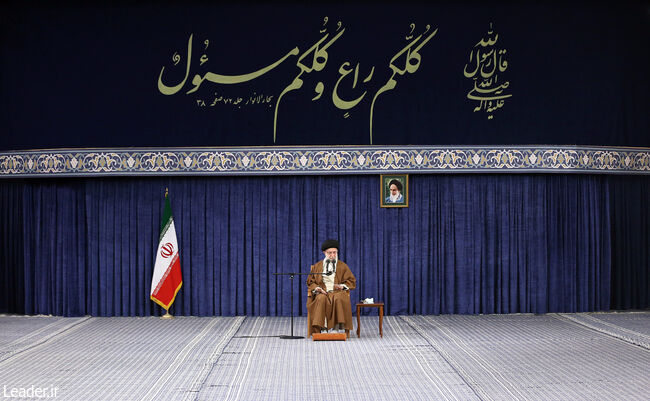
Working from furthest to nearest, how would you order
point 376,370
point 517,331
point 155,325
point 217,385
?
point 155,325 → point 517,331 → point 376,370 → point 217,385

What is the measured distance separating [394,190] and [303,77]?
167 cm

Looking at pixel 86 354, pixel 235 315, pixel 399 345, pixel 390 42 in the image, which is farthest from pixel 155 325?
pixel 390 42

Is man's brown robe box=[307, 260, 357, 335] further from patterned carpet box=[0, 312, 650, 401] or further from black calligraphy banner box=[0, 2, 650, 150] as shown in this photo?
black calligraphy banner box=[0, 2, 650, 150]

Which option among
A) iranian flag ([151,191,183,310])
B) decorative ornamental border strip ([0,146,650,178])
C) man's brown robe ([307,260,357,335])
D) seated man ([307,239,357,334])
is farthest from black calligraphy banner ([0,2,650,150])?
man's brown robe ([307,260,357,335])

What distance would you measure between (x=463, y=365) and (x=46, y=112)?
224 inches

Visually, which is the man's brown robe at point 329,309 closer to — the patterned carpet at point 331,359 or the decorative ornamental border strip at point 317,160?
the patterned carpet at point 331,359

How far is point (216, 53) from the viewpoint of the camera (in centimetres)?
871

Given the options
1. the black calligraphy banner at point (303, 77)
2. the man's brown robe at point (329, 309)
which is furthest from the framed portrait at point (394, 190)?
the man's brown robe at point (329, 309)

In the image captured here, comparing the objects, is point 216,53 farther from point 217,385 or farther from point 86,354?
point 217,385

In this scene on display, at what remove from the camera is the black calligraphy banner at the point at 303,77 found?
8.63 metres

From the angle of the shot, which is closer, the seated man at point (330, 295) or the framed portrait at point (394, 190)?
the seated man at point (330, 295)

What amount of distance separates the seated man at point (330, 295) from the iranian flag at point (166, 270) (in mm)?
1818

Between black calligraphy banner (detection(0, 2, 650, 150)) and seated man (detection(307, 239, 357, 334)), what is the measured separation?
171cm

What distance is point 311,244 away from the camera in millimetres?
8617
